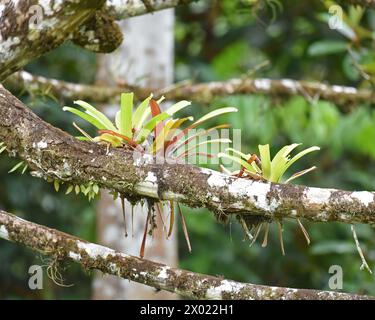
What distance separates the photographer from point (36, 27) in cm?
154

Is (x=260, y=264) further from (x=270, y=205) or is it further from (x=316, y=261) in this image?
(x=270, y=205)

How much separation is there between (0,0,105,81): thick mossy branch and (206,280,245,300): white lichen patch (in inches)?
26.4

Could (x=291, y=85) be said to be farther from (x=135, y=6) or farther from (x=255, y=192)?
(x=255, y=192)

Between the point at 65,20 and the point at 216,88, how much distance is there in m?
1.54

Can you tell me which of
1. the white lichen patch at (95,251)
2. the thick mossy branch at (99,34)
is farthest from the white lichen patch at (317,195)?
the thick mossy branch at (99,34)

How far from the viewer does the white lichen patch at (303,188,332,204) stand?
1.28m

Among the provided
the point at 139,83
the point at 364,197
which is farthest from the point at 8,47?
the point at 139,83

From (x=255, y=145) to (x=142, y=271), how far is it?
316cm

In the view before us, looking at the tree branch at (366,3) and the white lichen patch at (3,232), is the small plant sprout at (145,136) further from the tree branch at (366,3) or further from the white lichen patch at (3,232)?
the tree branch at (366,3)

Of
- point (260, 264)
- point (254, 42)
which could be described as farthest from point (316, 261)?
point (254, 42)

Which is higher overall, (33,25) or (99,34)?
(99,34)

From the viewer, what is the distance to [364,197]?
1263 millimetres

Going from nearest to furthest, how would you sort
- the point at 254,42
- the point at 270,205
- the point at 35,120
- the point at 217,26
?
1. the point at 270,205
2. the point at 35,120
3. the point at 254,42
4. the point at 217,26

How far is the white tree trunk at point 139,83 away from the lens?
3.36 meters
